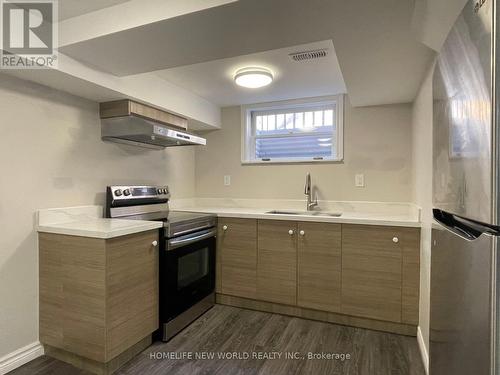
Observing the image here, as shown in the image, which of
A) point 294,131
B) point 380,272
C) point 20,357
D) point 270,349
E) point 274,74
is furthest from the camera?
point 294,131

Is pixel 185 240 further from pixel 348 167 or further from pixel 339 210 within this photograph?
pixel 348 167

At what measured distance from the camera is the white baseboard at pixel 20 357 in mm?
1736

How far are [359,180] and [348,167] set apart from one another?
0.55 feet

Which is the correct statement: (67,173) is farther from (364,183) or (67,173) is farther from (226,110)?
(364,183)

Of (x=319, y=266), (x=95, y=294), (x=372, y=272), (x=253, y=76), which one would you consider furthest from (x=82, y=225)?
(x=372, y=272)

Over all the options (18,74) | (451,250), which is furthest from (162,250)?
(451,250)

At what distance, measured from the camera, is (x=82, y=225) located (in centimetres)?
190

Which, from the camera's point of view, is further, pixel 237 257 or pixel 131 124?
pixel 237 257

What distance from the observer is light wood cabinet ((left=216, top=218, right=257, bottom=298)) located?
2629 mm

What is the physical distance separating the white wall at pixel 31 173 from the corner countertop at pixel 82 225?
Result: 5 centimetres

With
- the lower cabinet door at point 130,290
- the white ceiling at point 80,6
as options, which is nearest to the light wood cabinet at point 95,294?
the lower cabinet door at point 130,290

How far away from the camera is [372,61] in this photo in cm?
176

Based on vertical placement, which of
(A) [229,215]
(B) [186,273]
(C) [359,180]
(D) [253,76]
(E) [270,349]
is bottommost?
(E) [270,349]

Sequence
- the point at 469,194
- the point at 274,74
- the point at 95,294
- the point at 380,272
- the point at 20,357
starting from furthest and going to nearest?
1. the point at 274,74
2. the point at 380,272
3. the point at 20,357
4. the point at 95,294
5. the point at 469,194
